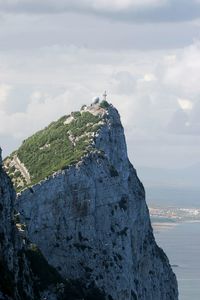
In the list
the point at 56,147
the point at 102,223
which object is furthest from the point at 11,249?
the point at 56,147

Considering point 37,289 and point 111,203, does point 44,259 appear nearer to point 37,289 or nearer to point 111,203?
point 37,289

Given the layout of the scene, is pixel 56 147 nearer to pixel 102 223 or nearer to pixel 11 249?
pixel 102 223

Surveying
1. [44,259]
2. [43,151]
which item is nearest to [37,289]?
[44,259]

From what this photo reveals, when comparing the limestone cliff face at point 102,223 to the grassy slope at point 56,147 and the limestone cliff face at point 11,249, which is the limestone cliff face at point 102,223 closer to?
the grassy slope at point 56,147

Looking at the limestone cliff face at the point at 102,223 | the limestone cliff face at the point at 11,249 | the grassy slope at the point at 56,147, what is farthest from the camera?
the grassy slope at the point at 56,147

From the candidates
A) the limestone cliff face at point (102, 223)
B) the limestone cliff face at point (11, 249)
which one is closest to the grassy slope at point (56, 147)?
the limestone cliff face at point (102, 223)

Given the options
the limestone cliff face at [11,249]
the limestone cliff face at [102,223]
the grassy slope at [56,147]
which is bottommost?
the limestone cliff face at [11,249]

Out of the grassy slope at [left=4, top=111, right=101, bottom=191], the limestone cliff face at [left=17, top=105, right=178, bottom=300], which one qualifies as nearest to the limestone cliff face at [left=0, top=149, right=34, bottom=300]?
the limestone cliff face at [left=17, top=105, right=178, bottom=300]

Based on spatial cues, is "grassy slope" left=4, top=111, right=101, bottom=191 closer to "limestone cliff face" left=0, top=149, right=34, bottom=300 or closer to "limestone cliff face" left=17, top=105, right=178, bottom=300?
"limestone cliff face" left=17, top=105, right=178, bottom=300
